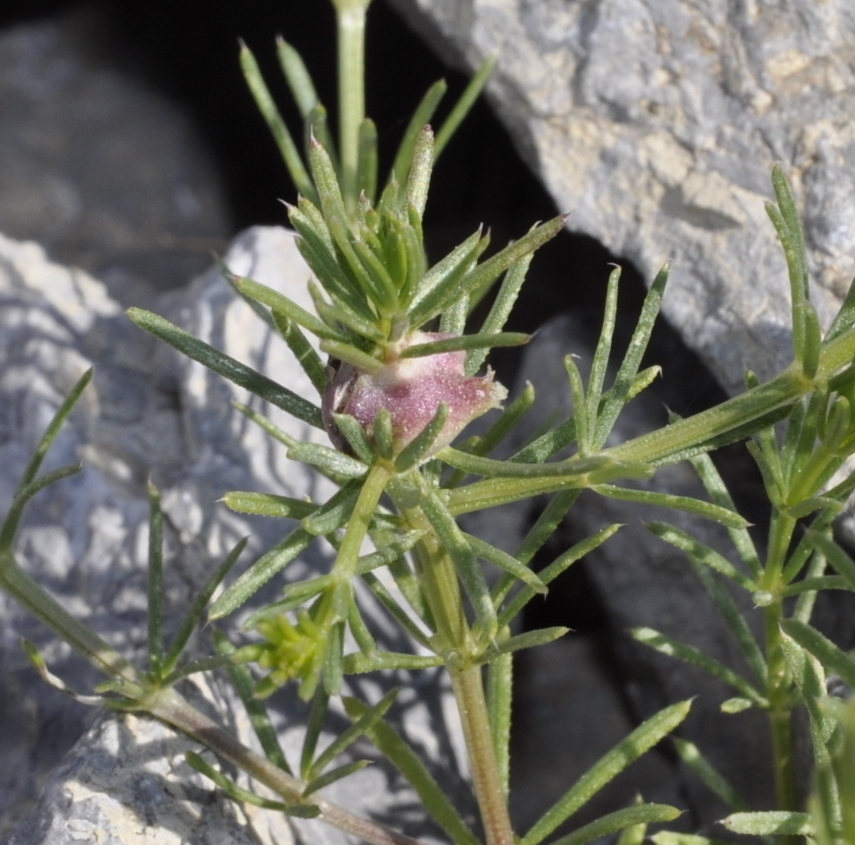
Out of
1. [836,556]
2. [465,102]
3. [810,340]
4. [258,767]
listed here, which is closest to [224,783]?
[258,767]

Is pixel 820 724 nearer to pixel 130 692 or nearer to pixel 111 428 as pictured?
pixel 130 692

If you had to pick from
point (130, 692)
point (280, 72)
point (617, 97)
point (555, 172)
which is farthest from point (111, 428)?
point (280, 72)

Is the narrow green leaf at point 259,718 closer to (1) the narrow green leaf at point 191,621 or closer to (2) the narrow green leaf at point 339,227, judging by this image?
(1) the narrow green leaf at point 191,621

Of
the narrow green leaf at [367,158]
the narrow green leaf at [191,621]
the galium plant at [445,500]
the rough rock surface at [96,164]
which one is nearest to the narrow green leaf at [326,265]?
the galium plant at [445,500]

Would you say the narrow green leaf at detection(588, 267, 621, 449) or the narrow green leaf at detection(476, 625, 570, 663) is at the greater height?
the narrow green leaf at detection(588, 267, 621, 449)

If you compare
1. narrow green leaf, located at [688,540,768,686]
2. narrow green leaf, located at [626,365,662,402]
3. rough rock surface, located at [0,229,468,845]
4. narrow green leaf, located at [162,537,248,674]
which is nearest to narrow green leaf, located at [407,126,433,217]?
narrow green leaf, located at [626,365,662,402]

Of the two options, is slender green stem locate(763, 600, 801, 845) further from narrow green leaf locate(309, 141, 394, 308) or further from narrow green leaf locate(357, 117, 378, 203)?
narrow green leaf locate(357, 117, 378, 203)
